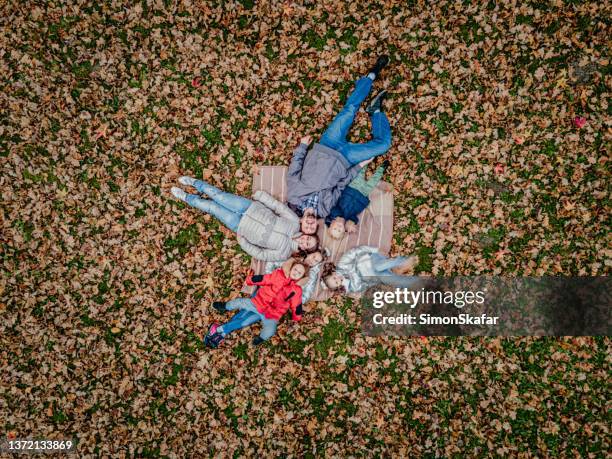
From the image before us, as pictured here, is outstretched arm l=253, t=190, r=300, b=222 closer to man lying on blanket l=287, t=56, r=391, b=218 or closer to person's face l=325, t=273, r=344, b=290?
man lying on blanket l=287, t=56, r=391, b=218

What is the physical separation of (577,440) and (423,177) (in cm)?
496

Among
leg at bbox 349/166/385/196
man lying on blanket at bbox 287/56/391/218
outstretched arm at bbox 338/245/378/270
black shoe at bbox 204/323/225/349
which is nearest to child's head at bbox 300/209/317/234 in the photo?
man lying on blanket at bbox 287/56/391/218

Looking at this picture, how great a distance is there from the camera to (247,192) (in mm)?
6641

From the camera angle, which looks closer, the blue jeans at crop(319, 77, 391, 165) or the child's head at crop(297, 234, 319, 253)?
the child's head at crop(297, 234, 319, 253)

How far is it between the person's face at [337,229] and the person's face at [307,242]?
0.38m

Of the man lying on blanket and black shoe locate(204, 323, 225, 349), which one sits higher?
the man lying on blanket

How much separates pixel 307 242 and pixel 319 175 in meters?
1.11

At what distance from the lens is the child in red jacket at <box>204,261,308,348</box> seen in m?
5.74

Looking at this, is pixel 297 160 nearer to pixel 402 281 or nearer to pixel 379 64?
pixel 379 64

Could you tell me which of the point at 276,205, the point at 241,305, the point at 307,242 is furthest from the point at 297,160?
the point at 241,305

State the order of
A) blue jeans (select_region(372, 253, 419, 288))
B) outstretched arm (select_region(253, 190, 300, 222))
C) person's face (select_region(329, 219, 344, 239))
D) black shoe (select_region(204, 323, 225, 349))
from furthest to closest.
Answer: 1. black shoe (select_region(204, 323, 225, 349))
2. blue jeans (select_region(372, 253, 419, 288))
3. outstretched arm (select_region(253, 190, 300, 222))
4. person's face (select_region(329, 219, 344, 239))

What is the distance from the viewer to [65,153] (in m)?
6.65

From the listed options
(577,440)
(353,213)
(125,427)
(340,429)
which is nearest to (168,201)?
(353,213)

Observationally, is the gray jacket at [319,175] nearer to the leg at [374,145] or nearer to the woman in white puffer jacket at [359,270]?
the leg at [374,145]
